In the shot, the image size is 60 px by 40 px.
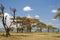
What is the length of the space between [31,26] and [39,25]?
9379 mm

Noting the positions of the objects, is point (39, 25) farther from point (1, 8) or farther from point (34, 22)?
point (1, 8)

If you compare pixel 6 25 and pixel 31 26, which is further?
pixel 31 26

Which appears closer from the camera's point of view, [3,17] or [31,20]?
[3,17]

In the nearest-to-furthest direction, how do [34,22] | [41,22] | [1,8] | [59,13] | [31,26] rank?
[1,8], [59,13], [31,26], [34,22], [41,22]

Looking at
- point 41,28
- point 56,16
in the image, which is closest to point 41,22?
point 41,28

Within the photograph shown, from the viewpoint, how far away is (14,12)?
32094mm

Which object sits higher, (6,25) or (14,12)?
(14,12)

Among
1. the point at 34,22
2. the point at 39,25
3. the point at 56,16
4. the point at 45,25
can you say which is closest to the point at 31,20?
the point at 34,22

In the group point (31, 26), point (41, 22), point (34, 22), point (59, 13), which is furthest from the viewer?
point (41, 22)

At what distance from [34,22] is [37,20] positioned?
8.80 feet

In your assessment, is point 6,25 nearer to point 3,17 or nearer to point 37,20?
point 3,17

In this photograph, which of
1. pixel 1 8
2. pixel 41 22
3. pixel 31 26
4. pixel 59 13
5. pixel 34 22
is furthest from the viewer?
pixel 41 22

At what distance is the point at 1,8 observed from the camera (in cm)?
3170

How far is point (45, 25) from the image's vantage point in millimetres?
79688
